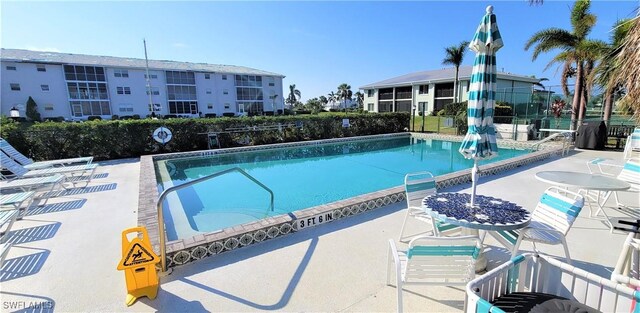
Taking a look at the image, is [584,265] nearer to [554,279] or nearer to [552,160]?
[554,279]

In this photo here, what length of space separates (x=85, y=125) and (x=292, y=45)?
11998 millimetres

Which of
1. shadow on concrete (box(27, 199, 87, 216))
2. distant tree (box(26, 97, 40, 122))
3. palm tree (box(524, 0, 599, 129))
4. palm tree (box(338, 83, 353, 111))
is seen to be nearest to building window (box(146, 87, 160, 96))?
distant tree (box(26, 97, 40, 122))

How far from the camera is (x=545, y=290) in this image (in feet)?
5.67

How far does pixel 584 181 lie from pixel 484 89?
2703 millimetres

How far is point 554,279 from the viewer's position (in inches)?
67.0

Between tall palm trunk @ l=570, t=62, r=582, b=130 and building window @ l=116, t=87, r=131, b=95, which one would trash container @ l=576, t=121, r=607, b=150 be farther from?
building window @ l=116, t=87, r=131, b=95

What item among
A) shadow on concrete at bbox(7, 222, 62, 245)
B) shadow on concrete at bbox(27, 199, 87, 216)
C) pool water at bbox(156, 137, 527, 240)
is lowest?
pool water at bbox(156, 137, 527, 240)

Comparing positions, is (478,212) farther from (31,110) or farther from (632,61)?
(31,110)

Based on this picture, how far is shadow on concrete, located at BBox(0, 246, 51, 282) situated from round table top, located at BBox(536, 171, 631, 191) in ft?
21.8

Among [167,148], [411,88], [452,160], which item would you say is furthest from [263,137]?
[411,88]

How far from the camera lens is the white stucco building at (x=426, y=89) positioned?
29.4 metres

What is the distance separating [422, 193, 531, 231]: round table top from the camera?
8.49 ft

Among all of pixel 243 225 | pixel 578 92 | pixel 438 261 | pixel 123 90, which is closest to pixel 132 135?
pixel 243 225

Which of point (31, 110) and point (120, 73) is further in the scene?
point (120, 73)
